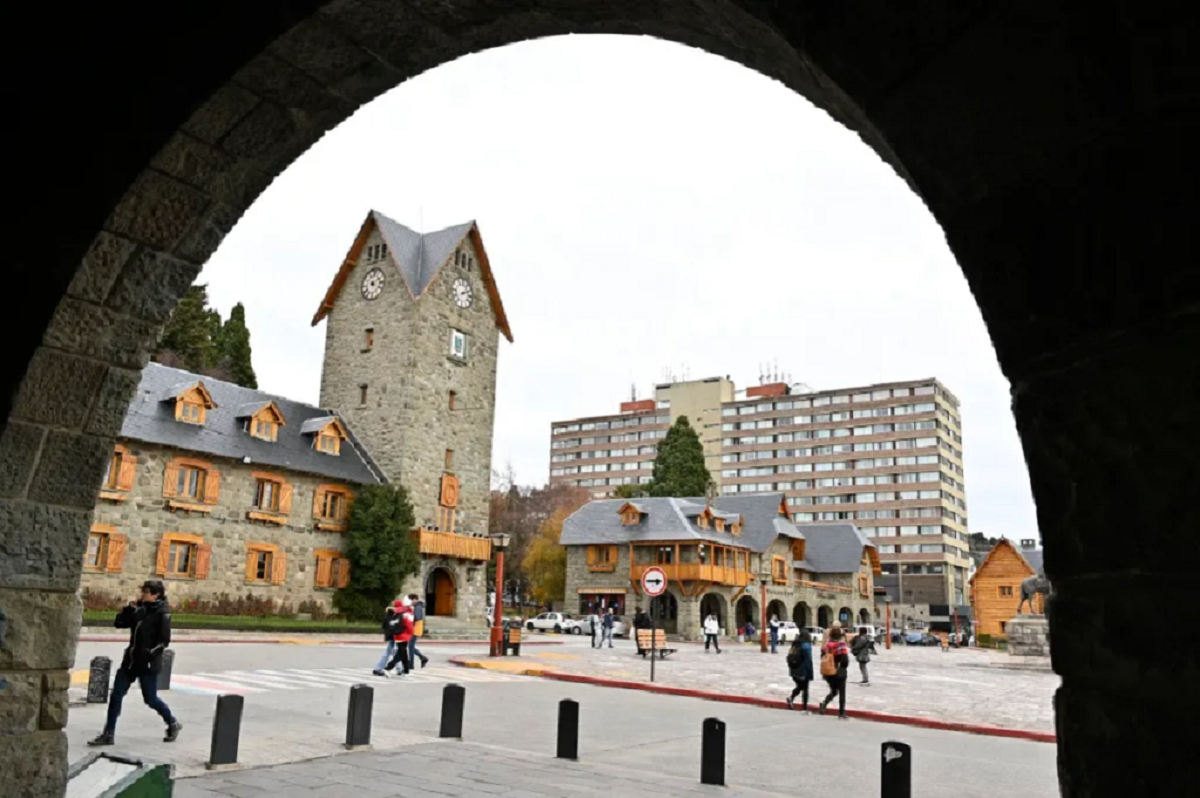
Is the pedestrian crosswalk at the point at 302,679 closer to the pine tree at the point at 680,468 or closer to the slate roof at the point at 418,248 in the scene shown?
the slate roof at the point at 418,248

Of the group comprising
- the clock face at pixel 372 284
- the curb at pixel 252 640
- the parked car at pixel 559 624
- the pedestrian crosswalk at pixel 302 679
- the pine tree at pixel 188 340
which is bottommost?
the parked car at pixel 559 624

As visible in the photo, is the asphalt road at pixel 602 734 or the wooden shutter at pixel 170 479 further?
the wooden shutter at pixel 170 479

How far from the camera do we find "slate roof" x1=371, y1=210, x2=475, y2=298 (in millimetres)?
39594

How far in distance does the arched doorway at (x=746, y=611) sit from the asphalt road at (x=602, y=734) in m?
36.1

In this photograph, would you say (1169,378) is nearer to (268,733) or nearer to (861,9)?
(861,9)

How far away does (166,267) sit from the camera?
2.93m

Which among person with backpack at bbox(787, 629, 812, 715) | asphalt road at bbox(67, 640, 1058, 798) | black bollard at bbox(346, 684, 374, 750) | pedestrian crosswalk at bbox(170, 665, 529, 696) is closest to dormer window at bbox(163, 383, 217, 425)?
asphalt road at bbox(67, 640, 1058, 798)

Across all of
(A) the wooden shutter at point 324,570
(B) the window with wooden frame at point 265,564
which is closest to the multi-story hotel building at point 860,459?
(A) the wooden shutter at point 324,570

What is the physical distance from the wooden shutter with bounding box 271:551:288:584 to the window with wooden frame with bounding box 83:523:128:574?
5479mm

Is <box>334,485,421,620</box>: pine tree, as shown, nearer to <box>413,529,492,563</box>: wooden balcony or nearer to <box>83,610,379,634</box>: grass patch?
<box>413,529,492,563</box>: wooden balcony

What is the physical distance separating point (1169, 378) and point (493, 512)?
220 feet

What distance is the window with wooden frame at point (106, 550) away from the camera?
27250 mm

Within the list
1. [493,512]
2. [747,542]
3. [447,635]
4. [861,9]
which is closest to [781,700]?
[861,9]

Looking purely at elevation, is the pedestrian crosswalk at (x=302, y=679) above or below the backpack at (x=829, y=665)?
below
